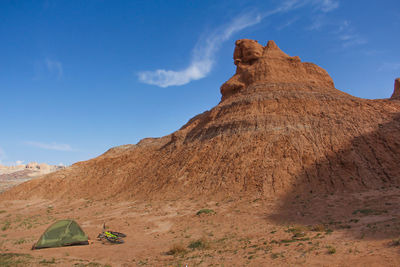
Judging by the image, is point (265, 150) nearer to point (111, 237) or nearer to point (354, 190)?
point (354, 190)

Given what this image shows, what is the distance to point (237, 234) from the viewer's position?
555 inches

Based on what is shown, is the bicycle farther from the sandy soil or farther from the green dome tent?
the green dome tent

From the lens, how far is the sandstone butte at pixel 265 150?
2280 centimetres

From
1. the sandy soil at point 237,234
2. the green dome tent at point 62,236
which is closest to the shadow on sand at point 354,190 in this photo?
the sandy soil at point 237,234

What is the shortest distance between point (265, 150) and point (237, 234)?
43.8 ft

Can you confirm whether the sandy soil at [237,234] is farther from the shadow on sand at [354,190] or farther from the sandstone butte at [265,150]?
the sandstone butte at [265,150]

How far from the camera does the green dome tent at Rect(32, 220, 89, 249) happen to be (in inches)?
506

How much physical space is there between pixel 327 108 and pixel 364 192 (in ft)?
40.7

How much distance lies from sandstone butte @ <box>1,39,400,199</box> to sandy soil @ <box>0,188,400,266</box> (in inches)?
101

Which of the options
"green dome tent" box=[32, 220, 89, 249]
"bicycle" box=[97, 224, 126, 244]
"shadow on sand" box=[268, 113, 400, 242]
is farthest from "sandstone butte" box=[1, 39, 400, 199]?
"green dome tent" box=[32, 220, 89, 249]

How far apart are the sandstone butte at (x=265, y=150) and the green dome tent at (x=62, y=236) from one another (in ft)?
40.2

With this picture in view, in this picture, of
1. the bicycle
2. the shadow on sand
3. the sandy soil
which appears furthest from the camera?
the shadow on sand

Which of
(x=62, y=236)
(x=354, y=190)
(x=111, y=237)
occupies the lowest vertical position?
(x=111, y=237)

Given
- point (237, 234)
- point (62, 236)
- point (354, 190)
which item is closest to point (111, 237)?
point (62, 236)
